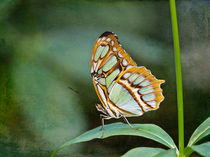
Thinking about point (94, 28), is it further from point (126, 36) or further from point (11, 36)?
point (11, 36)

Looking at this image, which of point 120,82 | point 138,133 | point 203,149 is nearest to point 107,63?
point 120,82

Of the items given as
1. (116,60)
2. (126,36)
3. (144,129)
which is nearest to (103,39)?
(116,60)

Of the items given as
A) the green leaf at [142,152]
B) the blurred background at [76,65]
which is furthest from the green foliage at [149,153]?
the blurred background at [76,65]

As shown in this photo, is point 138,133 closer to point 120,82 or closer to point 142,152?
point 142,152

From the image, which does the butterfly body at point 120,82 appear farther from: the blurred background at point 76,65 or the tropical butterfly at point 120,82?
the blurred background at point 76,65

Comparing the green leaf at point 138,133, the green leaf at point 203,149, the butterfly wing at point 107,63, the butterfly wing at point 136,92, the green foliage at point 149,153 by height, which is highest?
the butterfly wing at point 107,63

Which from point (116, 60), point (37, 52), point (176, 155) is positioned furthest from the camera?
point (37, 52)
